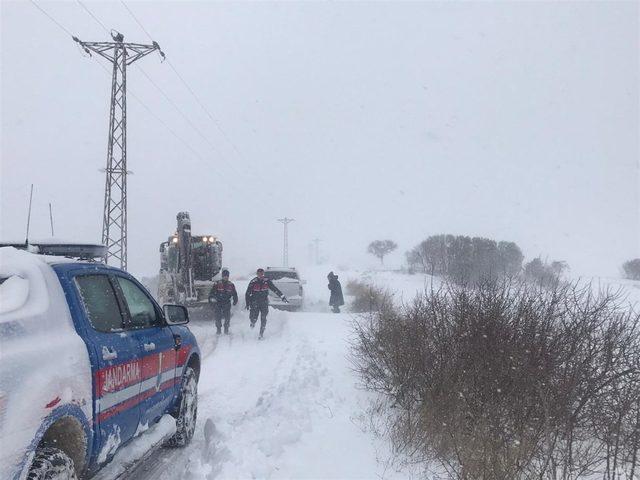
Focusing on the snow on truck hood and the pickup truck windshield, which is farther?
the pickup truck windshield

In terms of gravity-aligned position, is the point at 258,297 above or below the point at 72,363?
below

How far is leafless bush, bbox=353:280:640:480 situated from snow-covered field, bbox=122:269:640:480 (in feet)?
1.70

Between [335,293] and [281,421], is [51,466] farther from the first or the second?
[335,293]

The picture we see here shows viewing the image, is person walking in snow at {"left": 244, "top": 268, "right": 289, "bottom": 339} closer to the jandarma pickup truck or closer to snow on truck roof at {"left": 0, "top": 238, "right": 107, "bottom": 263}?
the jandarma pickup truck

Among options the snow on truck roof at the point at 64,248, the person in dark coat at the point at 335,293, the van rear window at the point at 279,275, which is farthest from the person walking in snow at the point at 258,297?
the snow on truck roof at the point at 64,248

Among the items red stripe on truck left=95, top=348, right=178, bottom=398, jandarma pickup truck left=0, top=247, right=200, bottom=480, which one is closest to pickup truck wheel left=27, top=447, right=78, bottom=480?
jandarma pickup truck left=0, top=247, right=200, bottom=480

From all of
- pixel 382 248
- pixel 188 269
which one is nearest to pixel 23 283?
pixel 188 269

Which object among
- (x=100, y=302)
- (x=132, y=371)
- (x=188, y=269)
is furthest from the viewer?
(x=188, y=269)

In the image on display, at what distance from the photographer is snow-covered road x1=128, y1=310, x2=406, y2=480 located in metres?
4.42

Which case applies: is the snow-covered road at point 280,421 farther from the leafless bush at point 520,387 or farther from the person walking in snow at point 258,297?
the person walking in snow at point 258,297

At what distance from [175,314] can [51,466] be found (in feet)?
6.91

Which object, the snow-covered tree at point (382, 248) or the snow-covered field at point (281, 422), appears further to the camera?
the snow-covered tree at point (382, 248)

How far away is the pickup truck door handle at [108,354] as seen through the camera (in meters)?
3.23

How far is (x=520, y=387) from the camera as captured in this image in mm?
4438
